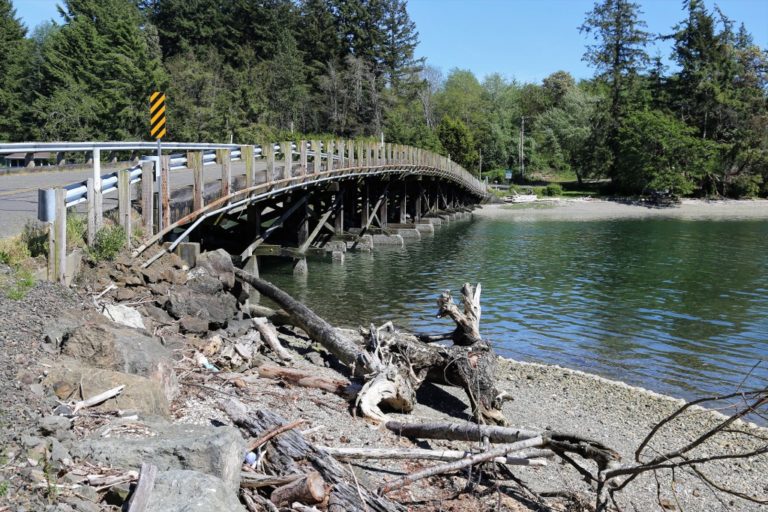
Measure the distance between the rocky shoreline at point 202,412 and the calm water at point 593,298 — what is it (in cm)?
249

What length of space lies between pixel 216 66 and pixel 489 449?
66.4 metres

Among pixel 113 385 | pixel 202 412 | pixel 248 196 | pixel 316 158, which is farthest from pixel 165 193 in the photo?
pixel 316 158

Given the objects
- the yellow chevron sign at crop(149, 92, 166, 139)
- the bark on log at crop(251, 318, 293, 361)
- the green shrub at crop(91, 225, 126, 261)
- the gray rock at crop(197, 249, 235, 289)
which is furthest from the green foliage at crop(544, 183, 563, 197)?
the green shrub at crop(91, 225, 126, 261)

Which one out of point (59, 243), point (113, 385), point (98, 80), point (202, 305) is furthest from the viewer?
point (98, 80)

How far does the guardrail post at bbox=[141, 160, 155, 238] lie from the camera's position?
11.5 m

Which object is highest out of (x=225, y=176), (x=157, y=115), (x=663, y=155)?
(x=663, y=155)

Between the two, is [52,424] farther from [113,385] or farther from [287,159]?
[287,159]

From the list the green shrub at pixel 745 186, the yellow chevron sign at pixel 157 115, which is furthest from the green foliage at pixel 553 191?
the yellow chevron sign at pixel 157 115

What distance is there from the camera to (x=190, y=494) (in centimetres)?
427

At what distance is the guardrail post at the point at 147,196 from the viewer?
11523 mm

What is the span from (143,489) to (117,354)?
2.72 metres

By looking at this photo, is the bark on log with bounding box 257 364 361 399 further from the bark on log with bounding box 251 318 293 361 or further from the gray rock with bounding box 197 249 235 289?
the gray rock with bounding box 197 249 235 289

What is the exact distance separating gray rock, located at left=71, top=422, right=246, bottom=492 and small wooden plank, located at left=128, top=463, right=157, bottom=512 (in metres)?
0.24

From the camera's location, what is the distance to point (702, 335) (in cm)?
1675
